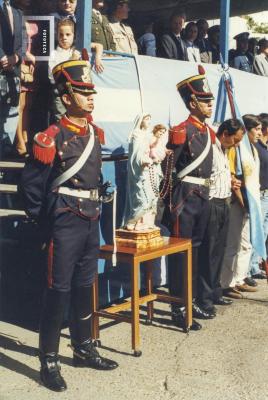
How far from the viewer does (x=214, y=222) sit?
19.8 ft

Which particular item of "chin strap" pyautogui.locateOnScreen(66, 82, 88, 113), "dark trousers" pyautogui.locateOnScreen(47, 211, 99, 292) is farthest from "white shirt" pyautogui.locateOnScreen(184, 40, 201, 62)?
"dark trousers" pyautogui.locateOnScreen(47, 211, 99, 292)

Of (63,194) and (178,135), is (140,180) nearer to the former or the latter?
(178,135)

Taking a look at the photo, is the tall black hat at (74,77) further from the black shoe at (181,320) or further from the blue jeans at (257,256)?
the blue jeans at (257,256)

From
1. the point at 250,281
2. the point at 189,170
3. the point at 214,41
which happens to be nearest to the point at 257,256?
the point at 250,281

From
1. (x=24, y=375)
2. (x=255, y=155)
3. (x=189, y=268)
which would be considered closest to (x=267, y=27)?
(x=255, y=155)

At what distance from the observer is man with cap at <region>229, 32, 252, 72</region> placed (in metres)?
9.54

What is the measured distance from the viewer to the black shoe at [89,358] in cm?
475

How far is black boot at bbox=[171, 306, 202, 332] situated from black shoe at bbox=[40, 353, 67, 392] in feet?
4.95

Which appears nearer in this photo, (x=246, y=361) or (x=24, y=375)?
(x=24, y=375)

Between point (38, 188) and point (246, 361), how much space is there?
1.89 metres

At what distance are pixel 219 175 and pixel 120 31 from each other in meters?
2.21

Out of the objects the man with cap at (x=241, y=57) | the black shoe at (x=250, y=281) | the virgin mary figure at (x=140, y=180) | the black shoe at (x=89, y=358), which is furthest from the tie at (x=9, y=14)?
Result: the man with cap at (x=241, y=57)

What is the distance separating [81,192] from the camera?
4535mm

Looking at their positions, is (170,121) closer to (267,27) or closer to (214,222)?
(214,222)
